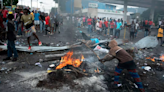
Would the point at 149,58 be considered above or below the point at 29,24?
below

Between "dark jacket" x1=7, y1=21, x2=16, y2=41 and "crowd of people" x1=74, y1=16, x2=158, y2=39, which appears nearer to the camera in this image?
"dark jacket" x1=7, y1=21, x2=16, y2=41

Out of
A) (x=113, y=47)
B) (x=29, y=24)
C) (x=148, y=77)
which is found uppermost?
(x=29, y=24)

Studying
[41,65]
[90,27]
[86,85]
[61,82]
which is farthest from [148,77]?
[90,27]

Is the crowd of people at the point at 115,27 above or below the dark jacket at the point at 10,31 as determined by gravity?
above

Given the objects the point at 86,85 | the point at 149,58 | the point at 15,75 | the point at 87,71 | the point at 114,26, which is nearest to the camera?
the point at 86,85

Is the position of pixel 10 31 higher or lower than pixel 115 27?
lower

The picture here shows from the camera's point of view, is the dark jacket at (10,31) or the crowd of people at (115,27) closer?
the dark jacket at (10,31)

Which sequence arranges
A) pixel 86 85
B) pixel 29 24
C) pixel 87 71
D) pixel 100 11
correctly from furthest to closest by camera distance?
1. pixel 100 11
2. pixel 29 24
3. pixel 87 71
4. pixel 86 85

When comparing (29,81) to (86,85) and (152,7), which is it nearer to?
(86,85)

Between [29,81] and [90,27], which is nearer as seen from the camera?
[29,81]

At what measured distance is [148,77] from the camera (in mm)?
4156

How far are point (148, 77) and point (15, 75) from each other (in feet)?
14.3

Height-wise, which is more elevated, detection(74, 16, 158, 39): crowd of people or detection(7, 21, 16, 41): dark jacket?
detection(74, 16, 158, 39): crowd of people

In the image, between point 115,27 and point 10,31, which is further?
point 115,27
